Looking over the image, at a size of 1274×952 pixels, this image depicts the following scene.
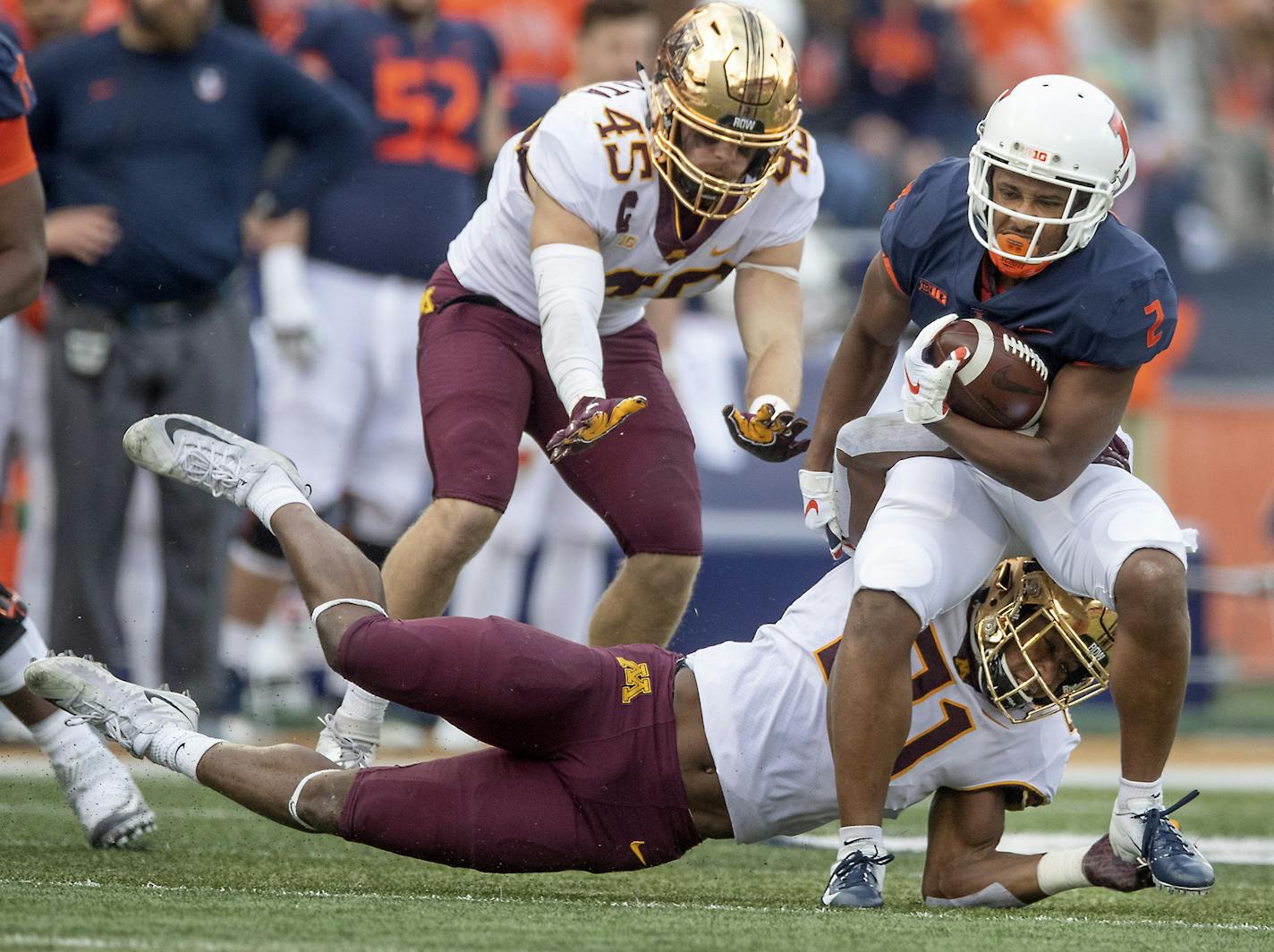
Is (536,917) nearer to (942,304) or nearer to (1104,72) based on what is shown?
(942,304)

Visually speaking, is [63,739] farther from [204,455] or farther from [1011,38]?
[1011,38]

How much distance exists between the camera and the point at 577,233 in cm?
420

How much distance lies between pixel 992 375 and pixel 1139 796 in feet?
2.60

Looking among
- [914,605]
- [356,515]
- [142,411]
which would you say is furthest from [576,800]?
[356,515]

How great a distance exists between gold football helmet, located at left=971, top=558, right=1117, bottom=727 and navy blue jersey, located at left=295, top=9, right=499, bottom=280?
3.32 metres

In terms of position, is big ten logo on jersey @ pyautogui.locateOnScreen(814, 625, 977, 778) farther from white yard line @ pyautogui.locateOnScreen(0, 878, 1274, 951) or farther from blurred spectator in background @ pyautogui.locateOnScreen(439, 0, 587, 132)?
blurred spectator in background @ pyautogui.locateOnScreen(439, 0, 587, 132)

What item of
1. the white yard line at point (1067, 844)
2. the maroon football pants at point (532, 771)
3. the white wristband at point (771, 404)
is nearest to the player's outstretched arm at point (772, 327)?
the white wristband at point (771, 404)

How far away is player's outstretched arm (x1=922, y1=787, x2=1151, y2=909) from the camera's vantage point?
3.44m

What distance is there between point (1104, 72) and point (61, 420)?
589 cm

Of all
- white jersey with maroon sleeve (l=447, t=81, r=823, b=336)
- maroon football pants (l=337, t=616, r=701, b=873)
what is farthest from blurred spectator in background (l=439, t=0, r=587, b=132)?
maroon football pants (l=337, t=616, r=701, b=873)

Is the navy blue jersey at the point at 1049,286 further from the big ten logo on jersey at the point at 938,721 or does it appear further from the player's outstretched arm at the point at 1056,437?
the big ten logo on jersey at the point at 938,721

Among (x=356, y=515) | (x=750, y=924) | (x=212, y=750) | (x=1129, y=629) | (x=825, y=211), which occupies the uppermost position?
(x=825, y=211)

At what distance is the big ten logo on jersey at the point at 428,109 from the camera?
257 inches

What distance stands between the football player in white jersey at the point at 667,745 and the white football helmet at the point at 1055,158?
0.62 metres
